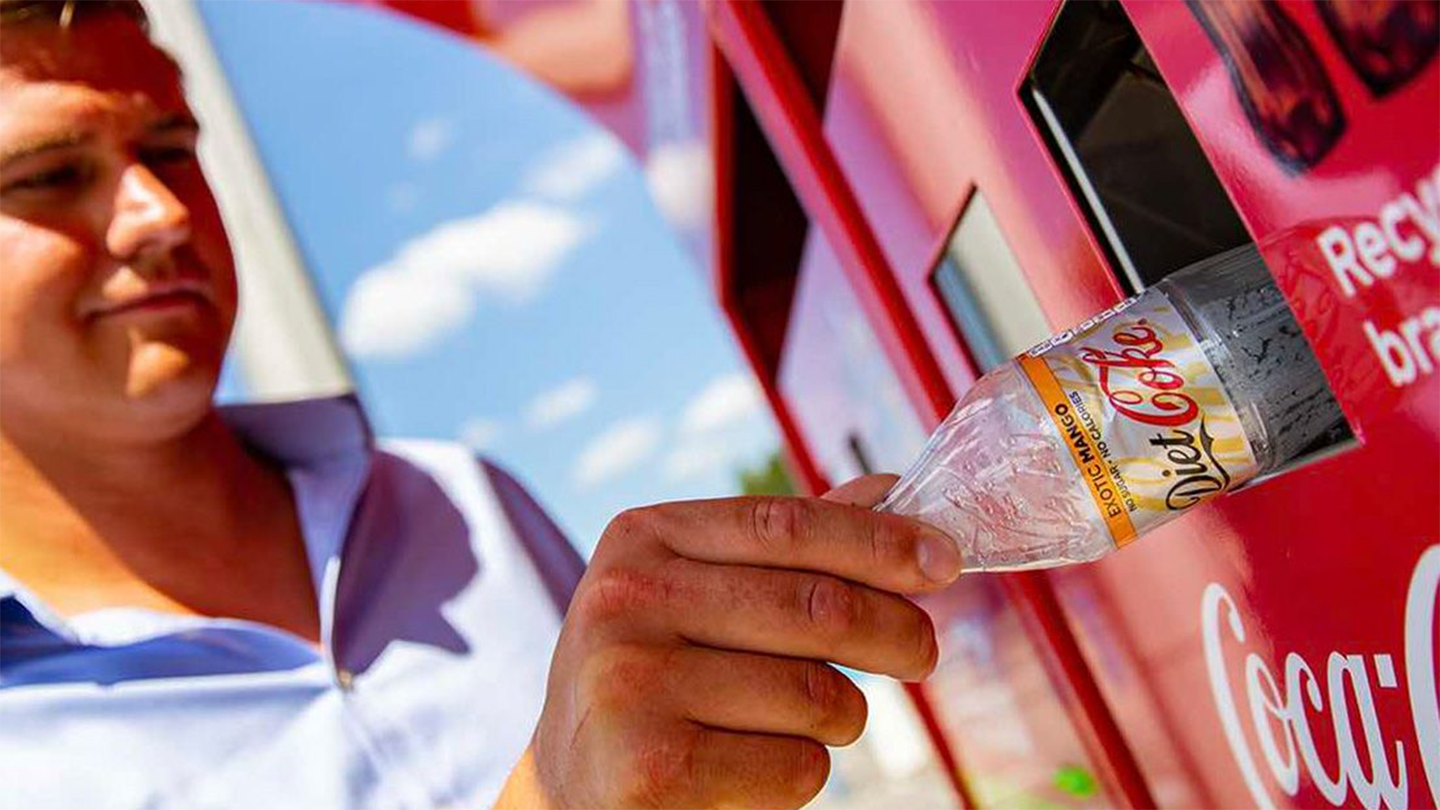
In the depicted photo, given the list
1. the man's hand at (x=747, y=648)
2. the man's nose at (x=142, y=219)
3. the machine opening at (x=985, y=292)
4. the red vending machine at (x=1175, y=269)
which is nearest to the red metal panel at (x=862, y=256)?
the red vending machine at (x=1175, y=269)

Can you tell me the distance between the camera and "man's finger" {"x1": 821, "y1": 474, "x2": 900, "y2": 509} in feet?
2.77

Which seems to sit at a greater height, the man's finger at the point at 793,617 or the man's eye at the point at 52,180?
the man's eye at the point at 52,180

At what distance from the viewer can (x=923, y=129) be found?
1036 millimetres

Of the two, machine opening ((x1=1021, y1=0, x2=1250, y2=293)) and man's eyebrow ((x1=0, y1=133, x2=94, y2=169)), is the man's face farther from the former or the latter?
machine opening ((x1=1021, y1=0, x2=1250, y2=293))

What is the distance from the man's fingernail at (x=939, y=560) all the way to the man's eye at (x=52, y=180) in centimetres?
97

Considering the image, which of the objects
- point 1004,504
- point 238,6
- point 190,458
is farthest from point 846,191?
point 238,6

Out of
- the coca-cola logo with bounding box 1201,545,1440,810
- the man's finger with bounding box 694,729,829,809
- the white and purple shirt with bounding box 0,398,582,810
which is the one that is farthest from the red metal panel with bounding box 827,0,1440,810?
the white and purple shirt with bounding box 0,398,582,810

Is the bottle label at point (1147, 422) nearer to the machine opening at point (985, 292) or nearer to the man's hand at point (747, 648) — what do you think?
the man's hand at point (747, 648)

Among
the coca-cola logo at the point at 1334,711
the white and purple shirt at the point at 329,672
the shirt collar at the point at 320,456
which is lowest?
the coca-cola logo at the point at 1334,711

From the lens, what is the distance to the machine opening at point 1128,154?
0.82 meters

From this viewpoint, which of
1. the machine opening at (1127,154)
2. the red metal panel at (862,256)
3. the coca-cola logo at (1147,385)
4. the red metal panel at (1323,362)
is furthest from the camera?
the red metal panel at (862,256)

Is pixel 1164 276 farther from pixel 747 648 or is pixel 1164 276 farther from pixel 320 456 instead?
pixel 320 456

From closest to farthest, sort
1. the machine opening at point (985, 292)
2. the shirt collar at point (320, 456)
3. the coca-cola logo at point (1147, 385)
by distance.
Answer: the coca-cola logo at point (1147, 385) → the machine opening at point (985, 292) → the shirt collar at point (320, 456)

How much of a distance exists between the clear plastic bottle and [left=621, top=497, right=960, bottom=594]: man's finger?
0.09 metres
